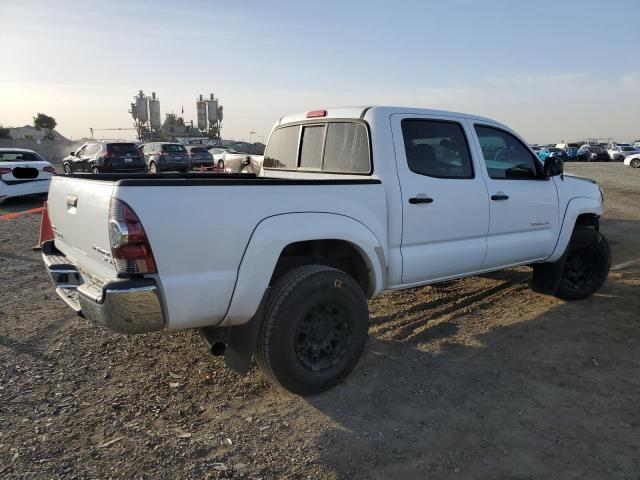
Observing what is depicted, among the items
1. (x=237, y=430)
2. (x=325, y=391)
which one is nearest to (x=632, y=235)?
(x=325, y=391)

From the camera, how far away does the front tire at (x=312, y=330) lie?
3.21m

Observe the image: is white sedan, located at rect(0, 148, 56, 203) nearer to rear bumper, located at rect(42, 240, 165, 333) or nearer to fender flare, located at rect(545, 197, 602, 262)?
rear bumper, located at rect(42, 240, 165, 333)

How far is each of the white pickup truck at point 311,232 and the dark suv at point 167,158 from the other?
21196 mm

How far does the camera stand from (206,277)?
2.91 metres

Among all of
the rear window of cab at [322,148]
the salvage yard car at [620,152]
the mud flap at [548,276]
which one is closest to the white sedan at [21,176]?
the rear window of cab at [322,148]

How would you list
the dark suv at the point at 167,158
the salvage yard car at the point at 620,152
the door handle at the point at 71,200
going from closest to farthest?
the door handle at the point at 71,200 < the dark suv at the point at 167,158 < the salvage yard car at the point at 620,152

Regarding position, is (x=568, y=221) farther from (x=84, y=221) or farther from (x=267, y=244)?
(x=84, y=221)

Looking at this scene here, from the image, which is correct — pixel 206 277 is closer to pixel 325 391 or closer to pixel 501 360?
pixel 325 391

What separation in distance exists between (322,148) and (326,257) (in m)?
1.16

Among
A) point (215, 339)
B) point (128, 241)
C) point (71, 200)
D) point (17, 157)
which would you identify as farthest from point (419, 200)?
point (17, 157)

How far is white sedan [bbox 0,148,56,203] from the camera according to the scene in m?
12.5

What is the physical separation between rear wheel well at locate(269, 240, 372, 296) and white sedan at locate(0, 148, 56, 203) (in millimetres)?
11523

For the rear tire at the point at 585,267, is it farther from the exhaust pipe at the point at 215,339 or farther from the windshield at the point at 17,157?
the windshield at the point at 17,157

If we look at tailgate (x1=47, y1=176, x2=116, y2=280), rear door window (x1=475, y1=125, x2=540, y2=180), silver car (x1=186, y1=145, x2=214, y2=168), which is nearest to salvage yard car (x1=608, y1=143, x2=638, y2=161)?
silver car (x1=186, y1=145, x2=214, y2=168)
